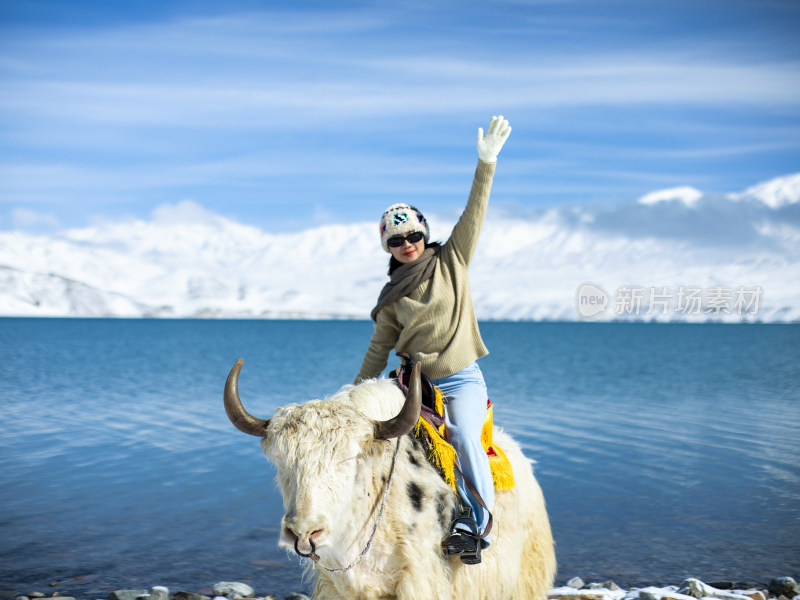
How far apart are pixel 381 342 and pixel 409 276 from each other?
52cm

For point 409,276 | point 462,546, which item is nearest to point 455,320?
point 409,276

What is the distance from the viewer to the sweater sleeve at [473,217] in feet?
13.6

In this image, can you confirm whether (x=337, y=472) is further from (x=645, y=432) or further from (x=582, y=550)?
(x=645, y=432)

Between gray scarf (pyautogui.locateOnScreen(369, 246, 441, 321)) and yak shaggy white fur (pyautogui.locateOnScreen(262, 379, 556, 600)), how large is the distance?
477 mm

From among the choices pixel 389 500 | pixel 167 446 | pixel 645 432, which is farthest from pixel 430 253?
pixel 645 432

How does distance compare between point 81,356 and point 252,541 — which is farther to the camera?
point 81,356

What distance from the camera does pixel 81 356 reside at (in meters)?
51.8

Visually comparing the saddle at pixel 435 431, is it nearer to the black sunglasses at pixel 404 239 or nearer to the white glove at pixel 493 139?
the black sunglasses at pixel 404 239

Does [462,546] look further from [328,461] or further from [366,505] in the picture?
[328,461]

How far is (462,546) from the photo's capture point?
12.5 feet

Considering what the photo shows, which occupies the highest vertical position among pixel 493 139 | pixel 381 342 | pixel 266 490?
pixel 493 139

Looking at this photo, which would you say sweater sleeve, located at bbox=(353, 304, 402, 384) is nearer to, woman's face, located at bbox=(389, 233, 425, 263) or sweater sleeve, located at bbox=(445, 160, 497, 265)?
woman's face, located at bbox=(389, 233, 425, 263)

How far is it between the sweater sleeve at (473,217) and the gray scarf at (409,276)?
13 centimetres

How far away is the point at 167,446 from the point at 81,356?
135ft
